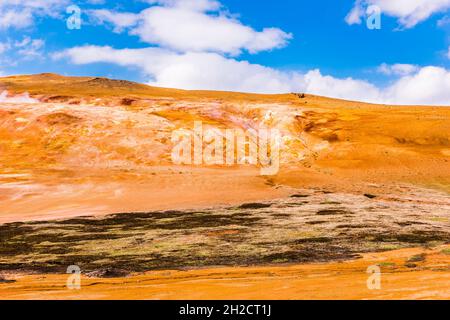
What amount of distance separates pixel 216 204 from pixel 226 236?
1916 cm

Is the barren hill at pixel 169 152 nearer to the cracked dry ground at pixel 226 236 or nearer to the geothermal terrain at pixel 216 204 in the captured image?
the geothermal terrain at pixel 216 204

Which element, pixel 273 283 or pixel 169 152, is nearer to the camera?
pixel 273 283

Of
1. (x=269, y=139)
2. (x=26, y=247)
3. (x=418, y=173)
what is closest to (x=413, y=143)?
(x=418, y=173)

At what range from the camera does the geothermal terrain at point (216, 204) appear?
20.3m

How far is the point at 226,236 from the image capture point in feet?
108

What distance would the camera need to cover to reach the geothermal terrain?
20328 millimetres

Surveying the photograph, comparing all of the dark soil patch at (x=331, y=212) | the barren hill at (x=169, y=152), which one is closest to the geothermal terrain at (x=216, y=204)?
the barren hill at (x=169, y=152)

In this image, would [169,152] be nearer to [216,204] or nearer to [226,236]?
[216,204]

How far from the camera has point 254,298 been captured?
48.0 ft

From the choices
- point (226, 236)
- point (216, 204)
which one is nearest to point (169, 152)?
point (216, 204)

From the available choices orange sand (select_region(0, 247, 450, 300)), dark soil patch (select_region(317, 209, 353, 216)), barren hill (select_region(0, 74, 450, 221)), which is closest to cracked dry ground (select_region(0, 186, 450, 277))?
dark soil patch (select_region(317, 209, 353, 216))

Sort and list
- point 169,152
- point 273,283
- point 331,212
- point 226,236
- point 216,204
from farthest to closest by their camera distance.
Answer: point 169,152 → point 216,204 → point 331,212 → point 226,236 → point 273,283
